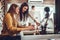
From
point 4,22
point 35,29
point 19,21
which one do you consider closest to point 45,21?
point 35,29

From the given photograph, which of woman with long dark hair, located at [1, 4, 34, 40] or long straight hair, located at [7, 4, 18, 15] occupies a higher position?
long straight hair, located at [7, 4, 18, 15]

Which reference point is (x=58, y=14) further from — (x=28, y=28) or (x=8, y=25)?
(x=8, y=25)

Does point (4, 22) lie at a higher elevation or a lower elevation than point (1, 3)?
lower

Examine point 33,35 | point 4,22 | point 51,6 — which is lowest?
point 33,35

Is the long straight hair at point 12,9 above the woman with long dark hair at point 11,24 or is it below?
above

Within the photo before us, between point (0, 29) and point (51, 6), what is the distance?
1.51 ft

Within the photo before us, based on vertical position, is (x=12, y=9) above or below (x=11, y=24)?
above

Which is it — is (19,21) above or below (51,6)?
below

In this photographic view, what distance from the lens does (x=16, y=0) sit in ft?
4.09

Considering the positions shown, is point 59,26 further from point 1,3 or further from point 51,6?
point 1,3

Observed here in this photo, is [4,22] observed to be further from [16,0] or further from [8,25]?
[16,0]

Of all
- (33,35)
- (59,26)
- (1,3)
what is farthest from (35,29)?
(1,3)

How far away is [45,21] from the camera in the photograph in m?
1.26

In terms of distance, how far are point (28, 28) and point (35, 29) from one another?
59mm
